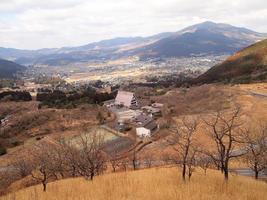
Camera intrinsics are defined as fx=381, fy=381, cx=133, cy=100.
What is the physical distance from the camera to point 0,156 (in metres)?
56.6

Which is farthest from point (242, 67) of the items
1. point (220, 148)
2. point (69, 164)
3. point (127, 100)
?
point (220, 148)

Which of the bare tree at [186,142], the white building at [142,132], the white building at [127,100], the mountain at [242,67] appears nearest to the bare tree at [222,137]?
the bare tree at [186,142]

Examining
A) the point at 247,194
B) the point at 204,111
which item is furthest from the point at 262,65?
the point at 247,194

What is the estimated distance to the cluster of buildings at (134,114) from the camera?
208 feet

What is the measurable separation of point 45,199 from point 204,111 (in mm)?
57806

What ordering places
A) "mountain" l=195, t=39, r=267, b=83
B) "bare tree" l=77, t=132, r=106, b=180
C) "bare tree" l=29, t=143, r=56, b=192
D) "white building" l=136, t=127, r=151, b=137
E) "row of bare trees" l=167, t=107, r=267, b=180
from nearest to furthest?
"row of bare trees" l=167, t=107, r=267, b=180 → "bare tree" l=29, t=143, r=56, b=192 → "bare tree" l=77, t=132, r=106, b=180 → "white building" l=136, t=127, r=151, b=137 → "mountain" l=195, t=39, r=267, b=83

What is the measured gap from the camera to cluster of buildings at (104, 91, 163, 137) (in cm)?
6330

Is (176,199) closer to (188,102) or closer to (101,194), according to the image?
(101,194)

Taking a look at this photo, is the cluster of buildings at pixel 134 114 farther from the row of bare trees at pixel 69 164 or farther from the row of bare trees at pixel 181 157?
the row of bare trees at pixel 69 164

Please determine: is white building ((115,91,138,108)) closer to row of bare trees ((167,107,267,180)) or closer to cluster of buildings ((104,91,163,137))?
cluster of buildings ((104,91,163,137))

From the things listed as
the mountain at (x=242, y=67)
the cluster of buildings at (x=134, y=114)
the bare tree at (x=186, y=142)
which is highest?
the bare tree at (x=186, y=142)

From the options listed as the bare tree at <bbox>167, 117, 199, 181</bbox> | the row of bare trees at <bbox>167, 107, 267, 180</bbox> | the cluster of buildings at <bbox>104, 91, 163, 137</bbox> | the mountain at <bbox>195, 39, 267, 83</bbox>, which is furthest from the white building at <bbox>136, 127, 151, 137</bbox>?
the mountain at <bbox>195, 39, 267, 83</bbox>

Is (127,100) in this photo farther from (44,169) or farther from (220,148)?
(44,169)

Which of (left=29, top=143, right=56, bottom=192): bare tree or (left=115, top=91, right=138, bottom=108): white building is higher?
(left=29, top=143, right=56, bottom=192): bare tree
